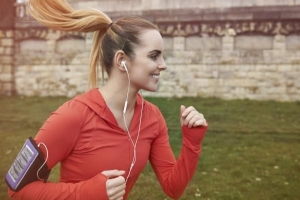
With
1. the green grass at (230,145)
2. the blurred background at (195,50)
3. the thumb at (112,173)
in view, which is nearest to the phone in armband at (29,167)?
the thumb at (112,173)

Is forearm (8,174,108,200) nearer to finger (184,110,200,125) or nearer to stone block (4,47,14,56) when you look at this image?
finger (184,110,200,125)

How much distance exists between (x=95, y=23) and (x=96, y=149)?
484 millimetres

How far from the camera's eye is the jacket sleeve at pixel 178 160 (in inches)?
57.7

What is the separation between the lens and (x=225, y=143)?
4.43m

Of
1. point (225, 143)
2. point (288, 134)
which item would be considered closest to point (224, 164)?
point (225, 143)

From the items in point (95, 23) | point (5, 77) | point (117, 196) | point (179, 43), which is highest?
point (95, 23)

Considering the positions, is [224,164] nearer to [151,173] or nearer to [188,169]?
[151,173]

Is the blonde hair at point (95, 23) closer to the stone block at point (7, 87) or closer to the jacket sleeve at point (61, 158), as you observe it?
the jacket sleeve at point (61, 158)

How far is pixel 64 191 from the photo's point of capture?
1.26 metres

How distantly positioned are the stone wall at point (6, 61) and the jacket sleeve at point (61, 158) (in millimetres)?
5339

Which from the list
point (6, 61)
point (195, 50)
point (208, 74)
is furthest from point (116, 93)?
point (6, 61)

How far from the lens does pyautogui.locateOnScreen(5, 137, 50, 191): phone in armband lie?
4.10 feet

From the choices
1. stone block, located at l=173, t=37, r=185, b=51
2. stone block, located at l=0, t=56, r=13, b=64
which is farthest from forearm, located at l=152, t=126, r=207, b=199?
stone block, located at l=0, t=56, r=13, b=64

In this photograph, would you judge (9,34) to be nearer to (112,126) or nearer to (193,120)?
(112,126)
